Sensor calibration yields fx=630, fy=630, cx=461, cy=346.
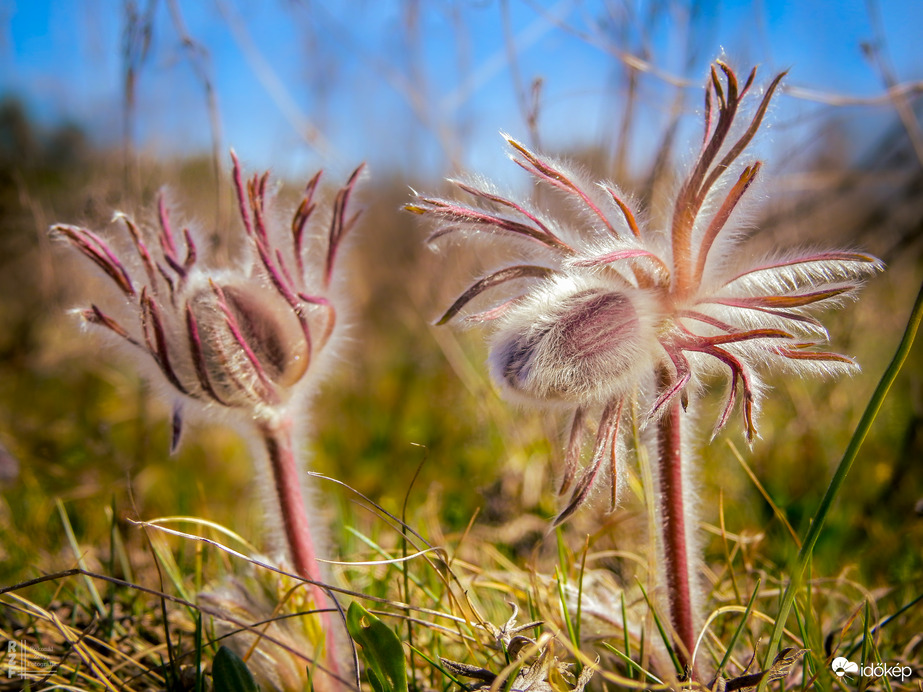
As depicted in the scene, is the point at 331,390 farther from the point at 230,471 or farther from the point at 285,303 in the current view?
the point at 285,303

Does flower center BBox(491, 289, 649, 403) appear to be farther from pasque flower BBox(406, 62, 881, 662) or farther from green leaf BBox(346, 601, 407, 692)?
green leaf BBox(346, 601, 407, 692)

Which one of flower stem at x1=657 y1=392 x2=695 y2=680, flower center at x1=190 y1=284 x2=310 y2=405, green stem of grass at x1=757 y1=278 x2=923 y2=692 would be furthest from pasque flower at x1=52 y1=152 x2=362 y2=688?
green stem of grass at x1=757 y1=278 x2=923 y2=692

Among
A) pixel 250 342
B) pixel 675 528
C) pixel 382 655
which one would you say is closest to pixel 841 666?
pixel 675 528

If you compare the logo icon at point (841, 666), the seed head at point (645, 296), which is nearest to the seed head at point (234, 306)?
the seed head at point (645, 296)

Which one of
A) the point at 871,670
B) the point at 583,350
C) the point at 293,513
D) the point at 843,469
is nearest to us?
the point at 843,469

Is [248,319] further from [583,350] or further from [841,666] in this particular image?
[841,666]

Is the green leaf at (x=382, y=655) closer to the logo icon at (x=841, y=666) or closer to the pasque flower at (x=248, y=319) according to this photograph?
the pasque flower at (x=248, y=319)
